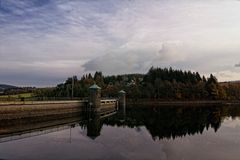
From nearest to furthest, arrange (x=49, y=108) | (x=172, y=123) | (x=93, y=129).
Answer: (x=93, y=129), (x=172, y=123), (x=49, y=108)

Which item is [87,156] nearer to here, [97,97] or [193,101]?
[97,97]

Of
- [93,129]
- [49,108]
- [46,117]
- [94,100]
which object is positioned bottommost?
[93,129]

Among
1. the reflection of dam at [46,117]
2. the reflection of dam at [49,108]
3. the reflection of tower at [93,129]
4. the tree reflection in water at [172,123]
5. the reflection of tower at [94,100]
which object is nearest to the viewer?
the reflection of dam at [46,117]

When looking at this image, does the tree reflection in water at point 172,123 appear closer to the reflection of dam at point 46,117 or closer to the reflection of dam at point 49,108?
the reflection of dam at point 46,117

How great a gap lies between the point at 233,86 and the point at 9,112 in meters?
145

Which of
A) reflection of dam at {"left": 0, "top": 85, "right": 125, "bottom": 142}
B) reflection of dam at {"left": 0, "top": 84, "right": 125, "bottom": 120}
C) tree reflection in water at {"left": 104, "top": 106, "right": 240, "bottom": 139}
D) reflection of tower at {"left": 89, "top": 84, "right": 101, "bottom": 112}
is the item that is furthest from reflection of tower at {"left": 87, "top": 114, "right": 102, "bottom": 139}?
reflection of tower at {"left": 89, "top": 84, "right": 101, "bottom": 112}

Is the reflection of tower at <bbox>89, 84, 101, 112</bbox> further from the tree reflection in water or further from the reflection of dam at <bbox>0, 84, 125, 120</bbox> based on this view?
the tree reflection in water

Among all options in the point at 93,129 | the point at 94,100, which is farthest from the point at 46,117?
the point at 94,100

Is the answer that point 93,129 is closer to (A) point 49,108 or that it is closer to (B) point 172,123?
(B) point 172,123

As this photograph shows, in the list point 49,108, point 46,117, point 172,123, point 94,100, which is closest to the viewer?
point 172,123

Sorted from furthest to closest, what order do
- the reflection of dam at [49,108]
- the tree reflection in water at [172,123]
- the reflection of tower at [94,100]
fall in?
1. the reflection of tower at [94,100]
2. the reflection of dam at [49,108]
3. the tree reflection in water at [172,123]

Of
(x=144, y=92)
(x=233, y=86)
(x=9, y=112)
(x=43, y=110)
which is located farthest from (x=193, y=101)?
(x=9, y=112)

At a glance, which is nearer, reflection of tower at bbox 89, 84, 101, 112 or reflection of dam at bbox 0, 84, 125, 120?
reflection of dam at bbox 0, 84, 125, 120

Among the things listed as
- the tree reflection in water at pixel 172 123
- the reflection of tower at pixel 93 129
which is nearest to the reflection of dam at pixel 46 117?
the reflection of tower at pixel 93 129
